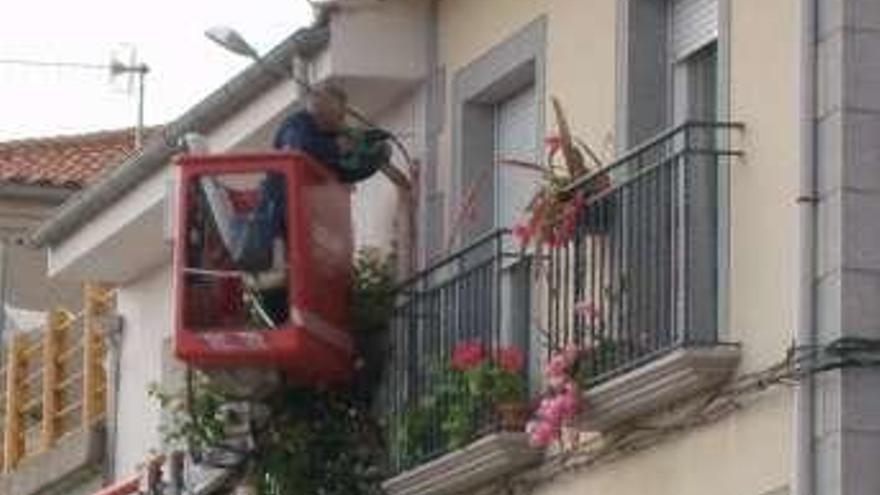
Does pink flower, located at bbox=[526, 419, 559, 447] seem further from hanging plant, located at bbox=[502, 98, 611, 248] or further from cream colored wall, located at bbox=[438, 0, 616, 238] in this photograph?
cream colored wall, located at bbox=[438, 0, 616, 238]

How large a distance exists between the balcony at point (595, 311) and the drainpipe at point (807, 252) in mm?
740

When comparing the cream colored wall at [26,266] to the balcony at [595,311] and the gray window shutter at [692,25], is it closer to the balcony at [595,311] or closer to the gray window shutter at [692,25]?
the balcony at [595,311]

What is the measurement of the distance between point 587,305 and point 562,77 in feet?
6.20

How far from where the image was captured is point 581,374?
18750mm

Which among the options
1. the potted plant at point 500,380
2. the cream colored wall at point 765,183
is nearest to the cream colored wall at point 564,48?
the potted plant at point 500,380

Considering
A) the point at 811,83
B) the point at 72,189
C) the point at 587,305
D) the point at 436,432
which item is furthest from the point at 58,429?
the point at 811,83

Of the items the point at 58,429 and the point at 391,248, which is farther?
the point at 58,429

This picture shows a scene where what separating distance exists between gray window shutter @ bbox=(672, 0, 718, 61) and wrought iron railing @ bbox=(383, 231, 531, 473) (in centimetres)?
149

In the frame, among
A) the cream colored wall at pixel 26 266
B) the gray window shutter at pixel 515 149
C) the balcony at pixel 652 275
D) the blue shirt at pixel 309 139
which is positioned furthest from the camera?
the cream colored wall at pixel 26 266

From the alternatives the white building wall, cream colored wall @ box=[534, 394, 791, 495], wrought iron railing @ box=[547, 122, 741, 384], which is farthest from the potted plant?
the white building wall

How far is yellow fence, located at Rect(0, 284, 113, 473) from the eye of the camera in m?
29.4

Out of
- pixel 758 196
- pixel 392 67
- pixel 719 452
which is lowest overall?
pixel 719 452

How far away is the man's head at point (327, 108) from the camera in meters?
21.5

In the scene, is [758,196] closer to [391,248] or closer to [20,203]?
[391,248]
